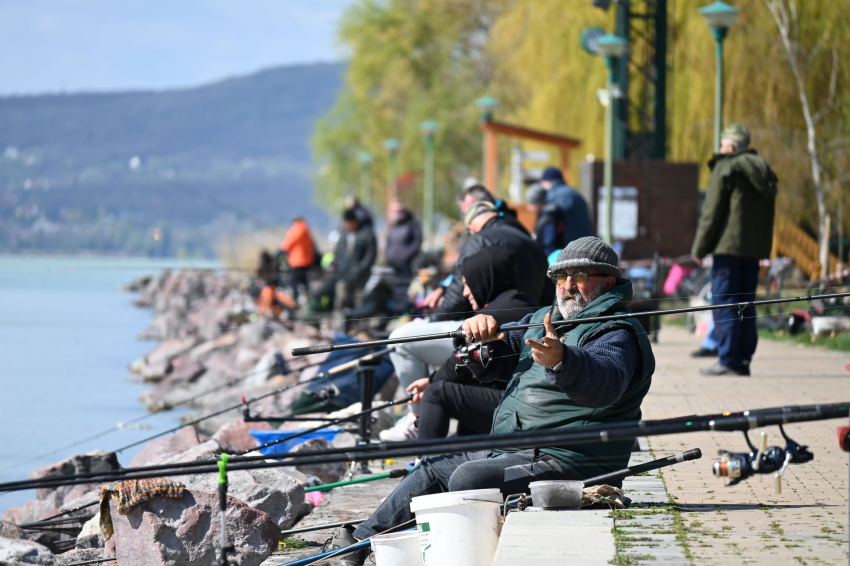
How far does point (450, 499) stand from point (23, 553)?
258 centimetres

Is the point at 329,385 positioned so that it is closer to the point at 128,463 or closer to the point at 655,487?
the point at 128,463

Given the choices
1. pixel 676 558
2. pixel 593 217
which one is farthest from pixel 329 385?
pixel 593 217

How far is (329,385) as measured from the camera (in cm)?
891

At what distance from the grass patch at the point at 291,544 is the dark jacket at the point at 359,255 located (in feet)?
35.8

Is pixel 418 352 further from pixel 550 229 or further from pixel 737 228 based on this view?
pixel 550 229

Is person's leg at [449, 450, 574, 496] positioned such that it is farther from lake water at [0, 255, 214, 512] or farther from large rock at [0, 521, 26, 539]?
lake water at [0, 255, 214, 512]

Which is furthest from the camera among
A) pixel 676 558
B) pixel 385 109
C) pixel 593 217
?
pixel 385 109

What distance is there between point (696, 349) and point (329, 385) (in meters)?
4.10

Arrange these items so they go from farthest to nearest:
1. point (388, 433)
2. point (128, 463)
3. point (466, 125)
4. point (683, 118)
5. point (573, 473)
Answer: point (466, 125) < point (683, 118) < point (128, 463) < point (388, 433) < point (573, 473)

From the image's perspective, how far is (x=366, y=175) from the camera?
43.0 metres

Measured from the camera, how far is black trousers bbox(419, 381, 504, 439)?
563cm

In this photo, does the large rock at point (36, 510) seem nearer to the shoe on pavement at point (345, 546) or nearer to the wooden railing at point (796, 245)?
the shoe on pavement at point (345, 546)

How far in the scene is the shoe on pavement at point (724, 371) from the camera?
9008mm

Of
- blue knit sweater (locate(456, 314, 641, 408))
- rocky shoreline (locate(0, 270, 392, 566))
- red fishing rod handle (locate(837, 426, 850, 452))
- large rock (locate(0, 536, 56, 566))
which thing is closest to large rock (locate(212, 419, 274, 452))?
rocky shoreline (locate(0, 270, 392, 566))
